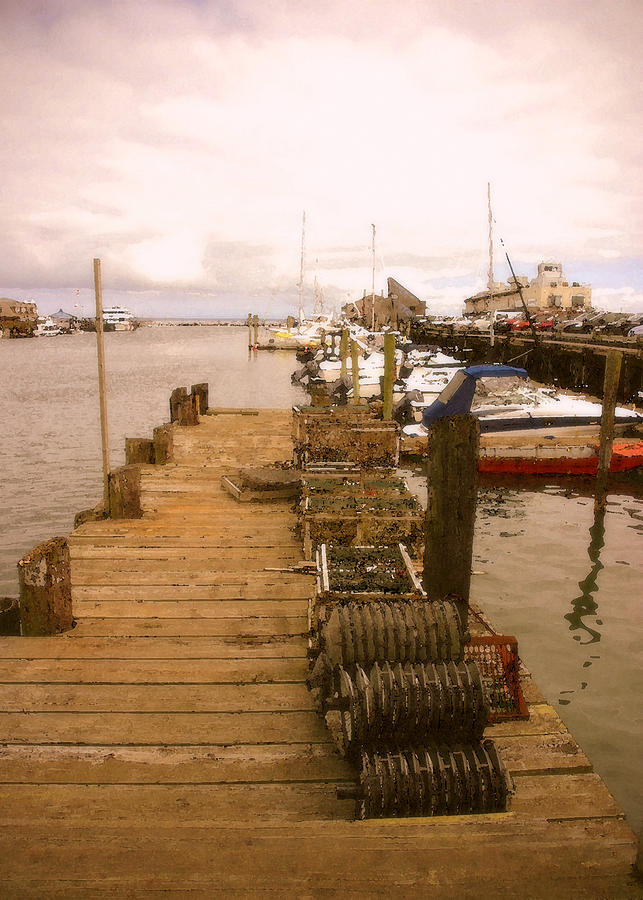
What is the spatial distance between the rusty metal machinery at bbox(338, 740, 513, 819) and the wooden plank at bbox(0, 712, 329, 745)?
2.71 ft

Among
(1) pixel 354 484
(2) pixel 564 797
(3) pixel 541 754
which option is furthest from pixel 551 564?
(2) pixel 564 797

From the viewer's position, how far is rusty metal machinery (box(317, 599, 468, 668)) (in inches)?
171

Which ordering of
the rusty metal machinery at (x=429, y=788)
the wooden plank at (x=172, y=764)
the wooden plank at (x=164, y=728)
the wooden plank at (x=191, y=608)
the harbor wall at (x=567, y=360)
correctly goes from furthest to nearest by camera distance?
the harbor wall at (x=567, y=360) < the wooden plank at (x=191, y=608) < the wooden plank at (x=164, y=728) < the wooden plank at (x=172, y=764) < the rusty metal machinery at (x=429, y=788)

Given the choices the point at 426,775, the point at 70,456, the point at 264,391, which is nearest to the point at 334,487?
the point at 426,775

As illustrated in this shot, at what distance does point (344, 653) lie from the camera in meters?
4.32

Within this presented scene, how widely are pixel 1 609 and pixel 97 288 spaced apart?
4182mm

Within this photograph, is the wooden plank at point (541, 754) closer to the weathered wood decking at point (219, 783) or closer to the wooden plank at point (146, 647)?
the weathered wood decking at point (219, 783)

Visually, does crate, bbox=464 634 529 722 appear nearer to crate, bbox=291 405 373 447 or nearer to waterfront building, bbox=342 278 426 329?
crate, bbox=291 405 373 447

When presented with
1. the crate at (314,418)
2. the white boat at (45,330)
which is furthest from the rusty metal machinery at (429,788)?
the white boat at (45,330)

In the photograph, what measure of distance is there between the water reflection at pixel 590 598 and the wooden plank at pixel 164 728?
5.94 metres

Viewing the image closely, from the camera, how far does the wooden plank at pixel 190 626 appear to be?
19.1ft

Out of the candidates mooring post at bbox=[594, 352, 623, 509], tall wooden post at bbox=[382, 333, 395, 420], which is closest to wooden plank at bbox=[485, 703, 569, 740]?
mooring post at bbox=[594, 352, 623, 509]

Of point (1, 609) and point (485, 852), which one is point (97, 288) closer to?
point (1, 609)

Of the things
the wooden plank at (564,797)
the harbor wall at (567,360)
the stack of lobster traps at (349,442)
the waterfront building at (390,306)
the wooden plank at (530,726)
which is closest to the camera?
the wooden plank at (564,797)
